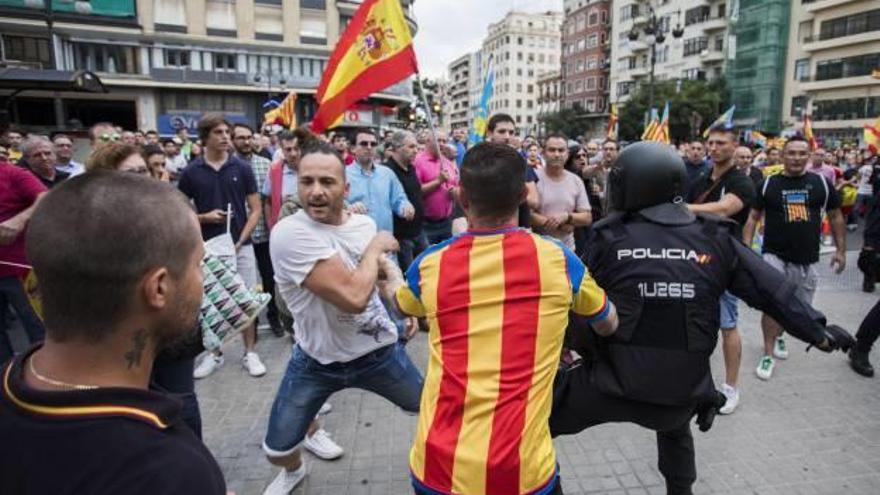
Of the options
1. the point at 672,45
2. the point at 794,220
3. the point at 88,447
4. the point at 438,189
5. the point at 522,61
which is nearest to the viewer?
A: the point at 88,447

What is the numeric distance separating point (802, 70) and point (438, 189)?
52.4m

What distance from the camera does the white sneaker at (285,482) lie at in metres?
3.11

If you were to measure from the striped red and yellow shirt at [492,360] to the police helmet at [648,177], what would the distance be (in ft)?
2.29

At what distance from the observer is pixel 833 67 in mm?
43781

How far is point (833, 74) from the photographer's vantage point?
4359 centimetres

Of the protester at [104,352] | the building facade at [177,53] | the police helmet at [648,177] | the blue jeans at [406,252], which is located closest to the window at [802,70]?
the building facade at [177,53]

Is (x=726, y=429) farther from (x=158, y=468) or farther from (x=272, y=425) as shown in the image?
(x=158, y=468)

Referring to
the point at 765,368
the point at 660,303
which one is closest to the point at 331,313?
the point at 660,303

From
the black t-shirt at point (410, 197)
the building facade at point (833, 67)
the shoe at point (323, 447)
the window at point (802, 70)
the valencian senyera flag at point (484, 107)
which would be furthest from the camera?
the window at point (802, 70)

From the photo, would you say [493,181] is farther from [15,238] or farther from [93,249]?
[15,238]

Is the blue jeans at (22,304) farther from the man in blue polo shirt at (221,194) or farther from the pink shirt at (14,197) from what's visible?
the man in blue polo shirt at (221,194)

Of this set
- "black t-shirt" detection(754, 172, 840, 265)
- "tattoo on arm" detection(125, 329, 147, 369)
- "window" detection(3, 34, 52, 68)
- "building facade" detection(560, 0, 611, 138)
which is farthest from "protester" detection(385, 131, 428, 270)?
"building facade" detection(560, 0, 611, 138)

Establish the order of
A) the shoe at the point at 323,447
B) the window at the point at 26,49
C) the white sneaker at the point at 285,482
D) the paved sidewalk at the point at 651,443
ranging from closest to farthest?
1. the white sneaker at the point at 285,482
2. the paved sidewalk at the point at 651,443
3. the shoe at the point at 323,447
4. the window at the point at 26,49

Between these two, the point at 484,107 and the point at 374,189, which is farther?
the point at 484,107
